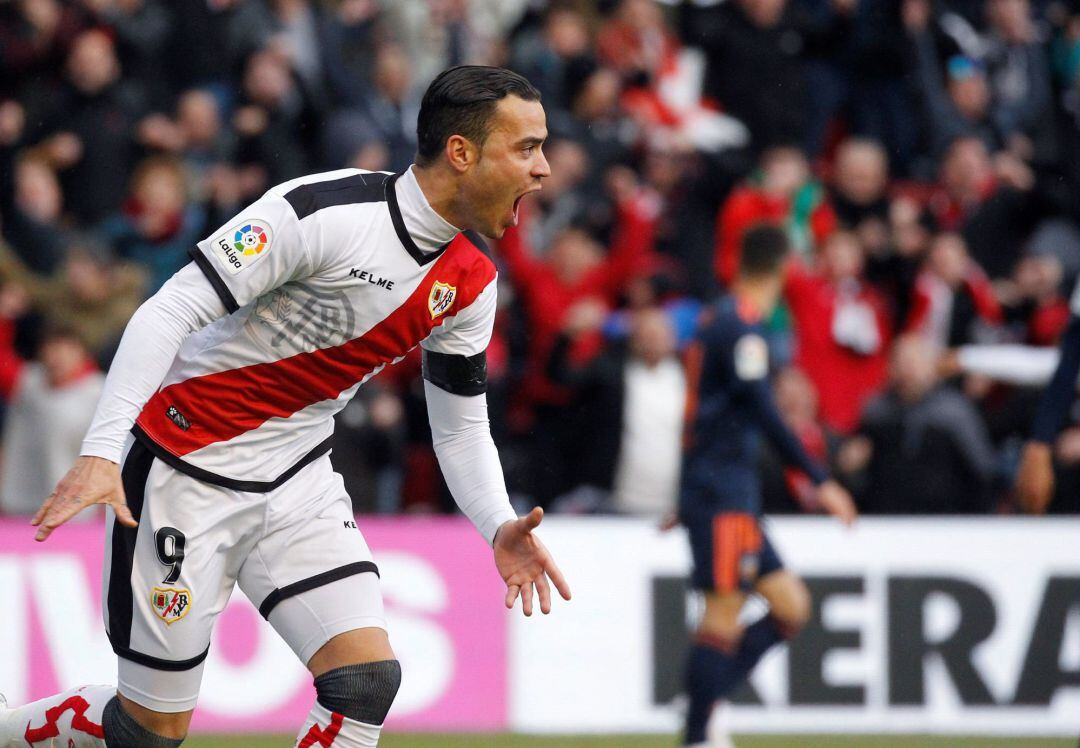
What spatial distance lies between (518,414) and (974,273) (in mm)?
3321

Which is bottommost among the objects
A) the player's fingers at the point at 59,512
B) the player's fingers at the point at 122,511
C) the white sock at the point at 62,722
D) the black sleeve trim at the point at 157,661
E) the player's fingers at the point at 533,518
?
Result: the white sock at the point at 62,722

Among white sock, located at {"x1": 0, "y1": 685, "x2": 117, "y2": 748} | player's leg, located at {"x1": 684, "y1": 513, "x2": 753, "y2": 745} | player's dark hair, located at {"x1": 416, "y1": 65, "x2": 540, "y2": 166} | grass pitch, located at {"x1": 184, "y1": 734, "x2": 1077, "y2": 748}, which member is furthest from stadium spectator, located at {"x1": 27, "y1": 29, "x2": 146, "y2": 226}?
player's dark hair, located at {"x1": 416, "y1": 65, "x2": 540, "y2": 166}

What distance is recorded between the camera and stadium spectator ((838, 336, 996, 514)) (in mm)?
10359

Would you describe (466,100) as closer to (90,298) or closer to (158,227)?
(90,298)

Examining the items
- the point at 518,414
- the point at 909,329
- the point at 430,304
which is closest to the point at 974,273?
Answer: the point at 909,329

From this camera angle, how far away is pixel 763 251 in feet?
26.0

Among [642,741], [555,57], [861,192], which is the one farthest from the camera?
[555,57]

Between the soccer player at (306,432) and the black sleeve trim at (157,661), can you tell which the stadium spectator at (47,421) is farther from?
the black sleeve trim at (157,661)

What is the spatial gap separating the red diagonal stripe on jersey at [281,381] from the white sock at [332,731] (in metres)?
0.87

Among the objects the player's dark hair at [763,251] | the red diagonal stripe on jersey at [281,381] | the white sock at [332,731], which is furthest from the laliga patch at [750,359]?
the white sock at [332,731]

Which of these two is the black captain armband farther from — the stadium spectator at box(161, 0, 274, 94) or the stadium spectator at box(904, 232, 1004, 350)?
the stadium spectator at box(161, 0, 274, 94)

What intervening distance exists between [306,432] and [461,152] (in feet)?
3.25

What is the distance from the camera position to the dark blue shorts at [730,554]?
7.79 metres

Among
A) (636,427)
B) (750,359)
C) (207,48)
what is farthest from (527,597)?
(207,48)
